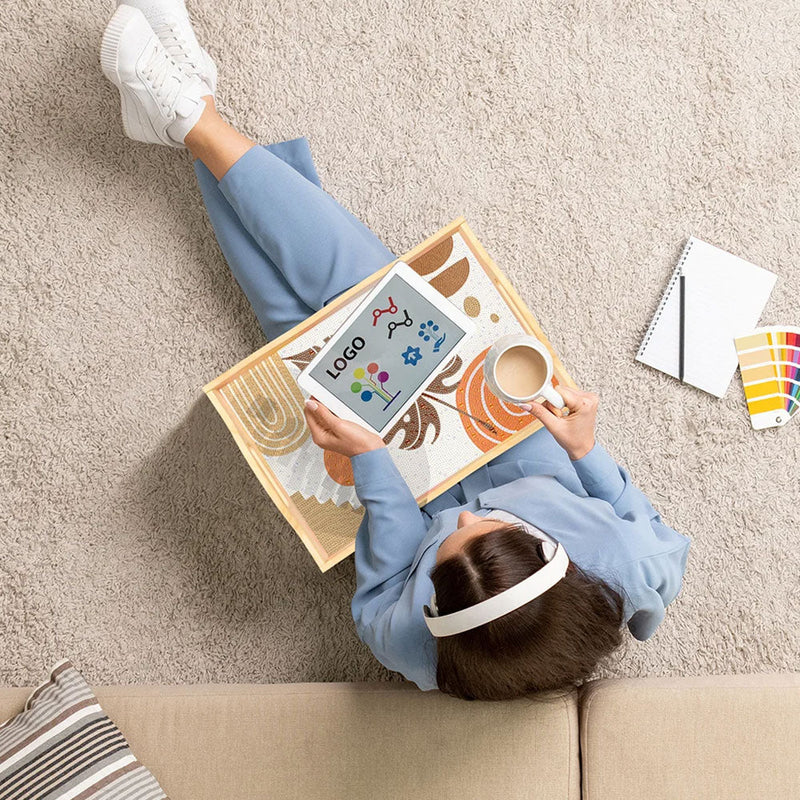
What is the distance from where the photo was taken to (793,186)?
153cm

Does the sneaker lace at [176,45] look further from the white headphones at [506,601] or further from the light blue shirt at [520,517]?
the white headphones at [506,601]

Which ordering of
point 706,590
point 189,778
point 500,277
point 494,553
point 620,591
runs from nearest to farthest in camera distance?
1. point 494,553
2. point 620,591
3. point 189,778
4. point 500,277
5. point 706,590

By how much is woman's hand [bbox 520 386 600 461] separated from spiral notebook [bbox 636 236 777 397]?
40cm

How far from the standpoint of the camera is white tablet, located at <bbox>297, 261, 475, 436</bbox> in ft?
4.18

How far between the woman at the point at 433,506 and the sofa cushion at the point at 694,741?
0.12 metres

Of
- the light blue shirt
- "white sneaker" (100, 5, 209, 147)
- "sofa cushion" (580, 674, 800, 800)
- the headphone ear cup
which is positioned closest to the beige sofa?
"sofa cushion" (580, 674, 800, 800)

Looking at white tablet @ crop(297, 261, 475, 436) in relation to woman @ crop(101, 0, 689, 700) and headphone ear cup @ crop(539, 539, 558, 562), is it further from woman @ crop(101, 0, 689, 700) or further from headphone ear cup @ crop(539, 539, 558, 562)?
headphone ear cup @ crop(539, 539, 558, 562)

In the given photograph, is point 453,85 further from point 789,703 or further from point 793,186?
point 789,703

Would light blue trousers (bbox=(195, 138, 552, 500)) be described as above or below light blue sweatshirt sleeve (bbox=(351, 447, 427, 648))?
above

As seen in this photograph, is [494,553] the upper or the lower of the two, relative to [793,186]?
upper

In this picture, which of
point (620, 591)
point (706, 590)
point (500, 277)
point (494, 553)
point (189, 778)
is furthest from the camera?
point (706, 590)

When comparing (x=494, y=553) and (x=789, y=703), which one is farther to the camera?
(x=789, y=703)

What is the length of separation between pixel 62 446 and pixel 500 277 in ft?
3.01

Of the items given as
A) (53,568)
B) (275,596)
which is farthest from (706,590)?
(53,568)
